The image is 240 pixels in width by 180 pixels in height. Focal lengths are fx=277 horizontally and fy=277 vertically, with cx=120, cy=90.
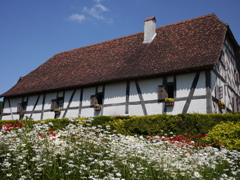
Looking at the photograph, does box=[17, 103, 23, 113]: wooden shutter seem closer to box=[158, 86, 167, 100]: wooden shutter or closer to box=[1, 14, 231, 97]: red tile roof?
box=[1, 14, 231, 97]: red tile roof

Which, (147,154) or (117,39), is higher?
(117,39)

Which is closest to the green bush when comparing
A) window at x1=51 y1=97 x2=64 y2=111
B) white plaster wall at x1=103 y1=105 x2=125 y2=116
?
white plaster wall at x1=103 y1=105 x2=125 y2=116

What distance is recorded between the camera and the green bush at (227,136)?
9.29 meters

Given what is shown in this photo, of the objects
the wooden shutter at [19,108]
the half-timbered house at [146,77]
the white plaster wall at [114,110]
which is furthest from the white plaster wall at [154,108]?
the wooden shutter at [19,108]

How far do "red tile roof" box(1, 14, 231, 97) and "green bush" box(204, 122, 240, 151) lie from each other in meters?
4.46

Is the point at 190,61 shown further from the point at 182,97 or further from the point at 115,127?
the point at 115,127

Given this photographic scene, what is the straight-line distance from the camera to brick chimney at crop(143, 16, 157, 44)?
1912cm

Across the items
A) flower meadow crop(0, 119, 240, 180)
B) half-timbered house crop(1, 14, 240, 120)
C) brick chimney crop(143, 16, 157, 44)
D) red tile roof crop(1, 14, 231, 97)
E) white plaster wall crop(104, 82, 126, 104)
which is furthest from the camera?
brick chimney crop(143, 16, 157, 44)

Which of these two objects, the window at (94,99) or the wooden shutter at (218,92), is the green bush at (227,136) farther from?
the window at (94,99)

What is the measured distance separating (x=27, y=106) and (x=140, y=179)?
18.0 m

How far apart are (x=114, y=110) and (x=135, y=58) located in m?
3.73

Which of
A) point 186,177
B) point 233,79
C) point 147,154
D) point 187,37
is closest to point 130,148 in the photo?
point 147,154

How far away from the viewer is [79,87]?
61.3 feet

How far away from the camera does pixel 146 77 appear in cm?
1586
